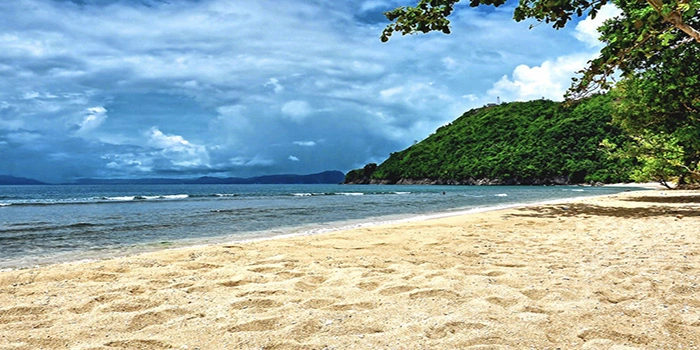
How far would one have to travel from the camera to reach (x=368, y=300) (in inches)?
170

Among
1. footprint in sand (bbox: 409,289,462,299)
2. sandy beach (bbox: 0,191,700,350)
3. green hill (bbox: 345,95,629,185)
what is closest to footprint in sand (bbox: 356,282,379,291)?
sandy beach (bbox: 0,191,700,350)

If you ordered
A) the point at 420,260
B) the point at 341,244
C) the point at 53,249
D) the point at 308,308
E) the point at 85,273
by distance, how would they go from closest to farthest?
the point at 308,308
the point at 85,273
the point at 420,260
the point at 341,244
the point at 53,249

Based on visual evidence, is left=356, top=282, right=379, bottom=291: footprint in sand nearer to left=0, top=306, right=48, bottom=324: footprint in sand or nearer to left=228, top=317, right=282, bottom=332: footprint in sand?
left=228, top=317, right=282, bottom=332: footprint in sand

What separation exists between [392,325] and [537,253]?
14.7 ft

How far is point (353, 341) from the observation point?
10.6 feet

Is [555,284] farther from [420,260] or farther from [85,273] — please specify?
[85,273]

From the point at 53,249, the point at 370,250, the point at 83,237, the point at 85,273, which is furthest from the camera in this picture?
the point at 83,237

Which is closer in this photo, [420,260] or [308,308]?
[308,308]

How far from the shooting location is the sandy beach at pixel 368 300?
3.30 m

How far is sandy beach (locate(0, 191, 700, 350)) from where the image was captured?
330 cm

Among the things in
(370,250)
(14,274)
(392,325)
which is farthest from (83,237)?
(392,325)

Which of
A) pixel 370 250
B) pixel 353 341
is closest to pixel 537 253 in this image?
pixel 370 250

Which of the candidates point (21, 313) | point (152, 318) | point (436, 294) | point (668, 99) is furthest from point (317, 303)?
point (668, 99)

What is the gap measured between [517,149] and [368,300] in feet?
405
